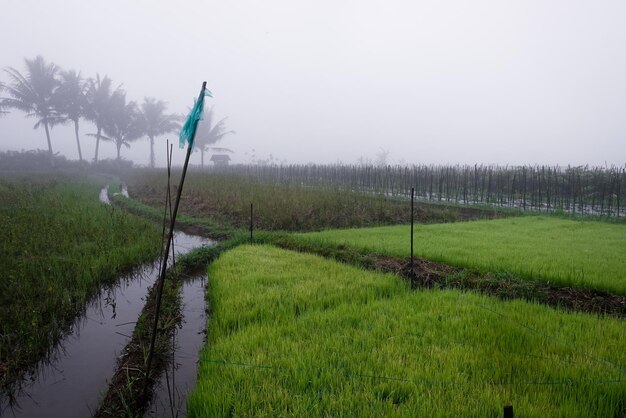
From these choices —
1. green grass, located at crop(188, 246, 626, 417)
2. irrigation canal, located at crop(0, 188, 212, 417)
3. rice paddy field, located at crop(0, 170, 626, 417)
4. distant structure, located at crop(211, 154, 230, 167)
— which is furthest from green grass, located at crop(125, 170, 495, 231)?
distant structure, located at crop(211, 154, 230, 167)

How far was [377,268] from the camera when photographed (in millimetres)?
5508

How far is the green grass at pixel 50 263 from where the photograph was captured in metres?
3.45

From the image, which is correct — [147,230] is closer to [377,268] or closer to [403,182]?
[377,268]

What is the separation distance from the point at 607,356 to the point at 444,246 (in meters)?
3.96

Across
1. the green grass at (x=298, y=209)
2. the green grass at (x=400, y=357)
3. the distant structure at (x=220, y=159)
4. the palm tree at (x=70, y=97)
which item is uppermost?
the palm tree at (x=70, y=97)

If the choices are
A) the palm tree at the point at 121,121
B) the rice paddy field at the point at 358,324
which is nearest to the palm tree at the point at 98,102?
the palm tree at the point at 121,121

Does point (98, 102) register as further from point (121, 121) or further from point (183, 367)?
point (183, 367)

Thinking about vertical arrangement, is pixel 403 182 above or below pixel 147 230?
above

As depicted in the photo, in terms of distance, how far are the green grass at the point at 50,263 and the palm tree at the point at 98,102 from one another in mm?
27136

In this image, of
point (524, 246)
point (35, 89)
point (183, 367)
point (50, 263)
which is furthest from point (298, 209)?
point (35, 89)

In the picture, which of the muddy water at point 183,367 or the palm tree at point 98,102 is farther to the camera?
the palm tree at point 98,102

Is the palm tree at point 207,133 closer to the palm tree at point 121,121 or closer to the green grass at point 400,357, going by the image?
the palm tree at point 121,121

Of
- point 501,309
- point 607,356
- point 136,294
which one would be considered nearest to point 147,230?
point 136,294

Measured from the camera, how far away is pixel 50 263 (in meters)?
5.20
